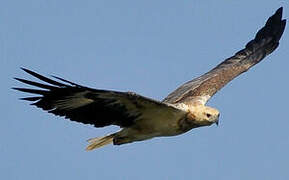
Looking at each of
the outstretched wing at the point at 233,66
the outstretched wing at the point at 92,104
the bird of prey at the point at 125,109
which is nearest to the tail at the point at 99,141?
the bird of prey at the point at 125,109

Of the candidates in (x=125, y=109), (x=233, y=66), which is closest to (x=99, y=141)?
(x=125, y=109)

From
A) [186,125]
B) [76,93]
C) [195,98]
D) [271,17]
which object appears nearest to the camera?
[76,93]

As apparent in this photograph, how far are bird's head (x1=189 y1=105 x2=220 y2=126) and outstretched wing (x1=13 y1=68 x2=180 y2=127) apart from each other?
556 mm

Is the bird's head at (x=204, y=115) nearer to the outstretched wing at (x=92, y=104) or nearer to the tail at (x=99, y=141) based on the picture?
the outstretched wing at (x=92, y=104)

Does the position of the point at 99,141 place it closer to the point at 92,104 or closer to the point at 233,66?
the point at 92,104

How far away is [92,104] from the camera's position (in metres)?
10.7

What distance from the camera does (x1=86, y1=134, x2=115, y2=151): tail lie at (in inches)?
465

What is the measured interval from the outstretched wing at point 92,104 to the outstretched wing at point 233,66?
1672mm

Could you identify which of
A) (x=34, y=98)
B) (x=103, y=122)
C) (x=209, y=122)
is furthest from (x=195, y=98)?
(x=34, y=98)

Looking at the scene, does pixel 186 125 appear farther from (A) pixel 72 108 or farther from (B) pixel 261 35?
(B) pixel 261 35

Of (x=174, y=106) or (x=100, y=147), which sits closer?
(x=174, y=106)

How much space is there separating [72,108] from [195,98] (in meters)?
2.49

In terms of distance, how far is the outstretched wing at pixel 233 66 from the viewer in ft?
42.8

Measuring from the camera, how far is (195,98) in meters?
12.6
